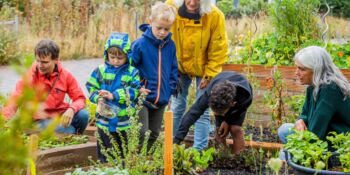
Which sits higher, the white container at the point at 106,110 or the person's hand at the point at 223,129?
the white container at the point at 106,110

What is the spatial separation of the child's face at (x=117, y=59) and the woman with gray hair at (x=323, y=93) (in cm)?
131

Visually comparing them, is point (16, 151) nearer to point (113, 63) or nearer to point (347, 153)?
point (347, 153)

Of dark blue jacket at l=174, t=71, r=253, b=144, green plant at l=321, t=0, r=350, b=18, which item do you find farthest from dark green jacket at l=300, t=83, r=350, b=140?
green plant at l=321, t=0, r=350, b=18

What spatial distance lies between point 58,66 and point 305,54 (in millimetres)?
2214

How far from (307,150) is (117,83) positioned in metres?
1.83

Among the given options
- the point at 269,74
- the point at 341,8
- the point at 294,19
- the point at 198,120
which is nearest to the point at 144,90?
the point at 198,120

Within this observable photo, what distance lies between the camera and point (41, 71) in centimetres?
604

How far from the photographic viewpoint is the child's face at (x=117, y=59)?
543cm

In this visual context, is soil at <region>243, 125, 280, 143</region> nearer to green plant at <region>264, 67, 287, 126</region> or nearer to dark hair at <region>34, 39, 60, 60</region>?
green plant at <region>264, 67, 287, 126</region>

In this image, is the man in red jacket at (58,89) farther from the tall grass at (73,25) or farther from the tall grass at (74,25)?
the tall grass at (73,25)

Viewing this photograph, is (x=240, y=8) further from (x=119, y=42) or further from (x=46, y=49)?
(x=119, y=42)

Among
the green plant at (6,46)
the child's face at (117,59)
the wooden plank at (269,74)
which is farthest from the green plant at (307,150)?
the green plant at (6,46)

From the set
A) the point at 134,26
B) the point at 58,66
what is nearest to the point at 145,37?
the point at 58,66

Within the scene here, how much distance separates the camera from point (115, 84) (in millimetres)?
5477
